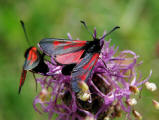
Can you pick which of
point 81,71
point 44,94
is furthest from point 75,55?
point 44,94

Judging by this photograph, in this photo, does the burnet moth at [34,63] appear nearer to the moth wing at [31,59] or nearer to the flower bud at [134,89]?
the moth wing at [31,59]

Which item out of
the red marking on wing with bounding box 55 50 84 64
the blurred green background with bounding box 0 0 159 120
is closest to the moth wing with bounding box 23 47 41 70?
the red marking on wing with bounding box 55 50 84 64

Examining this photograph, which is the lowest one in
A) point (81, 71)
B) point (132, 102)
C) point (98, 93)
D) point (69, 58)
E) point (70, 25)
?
point (132, 102)

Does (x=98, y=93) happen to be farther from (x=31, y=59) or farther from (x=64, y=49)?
(x=31, y=59)

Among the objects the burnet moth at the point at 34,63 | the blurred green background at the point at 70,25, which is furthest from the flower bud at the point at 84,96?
the blurred green background at the point at 70,25

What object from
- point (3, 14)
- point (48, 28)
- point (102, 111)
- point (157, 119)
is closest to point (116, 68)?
point (102, 111)

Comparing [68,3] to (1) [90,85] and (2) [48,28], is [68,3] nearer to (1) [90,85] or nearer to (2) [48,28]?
(2) [48,28]
